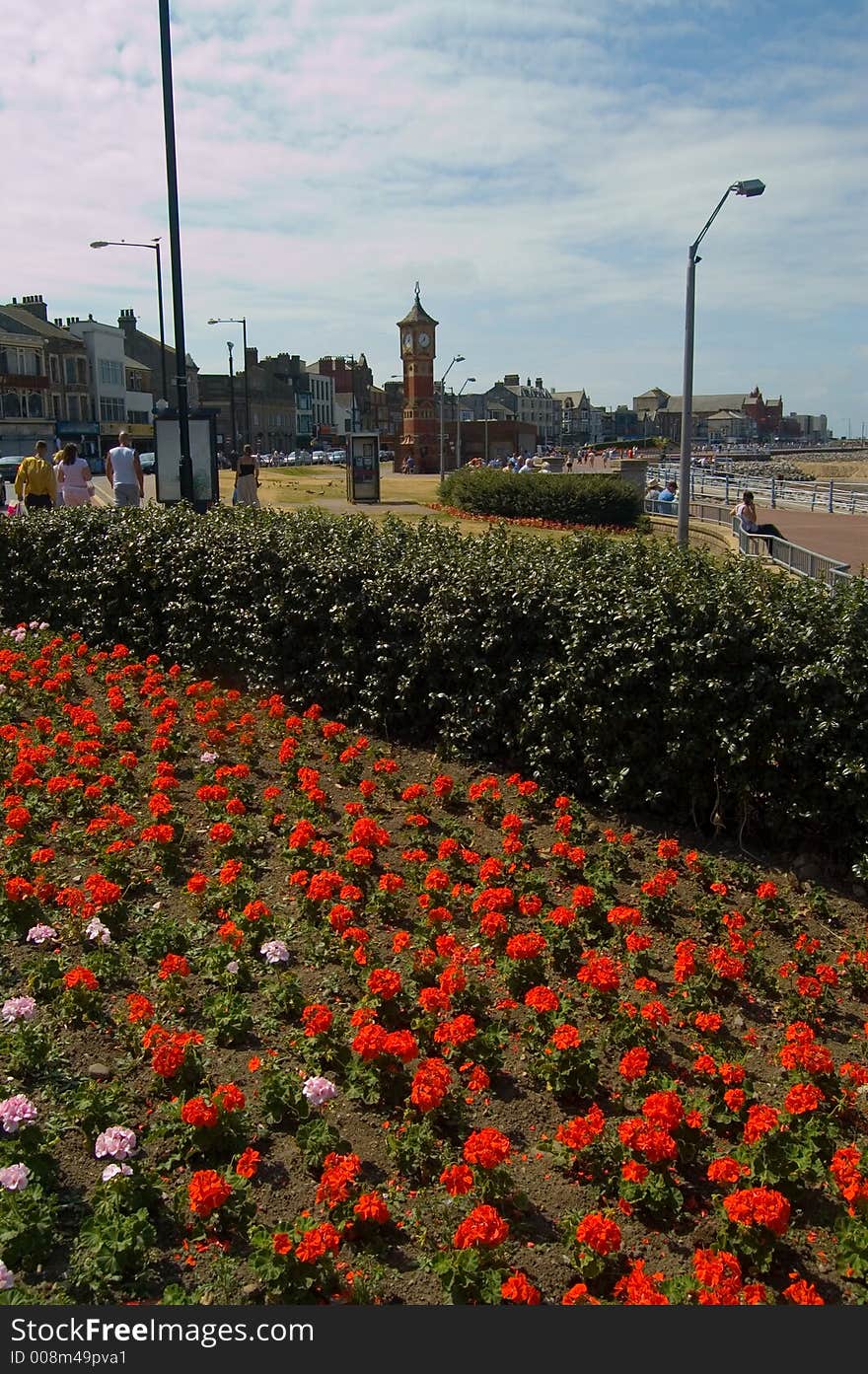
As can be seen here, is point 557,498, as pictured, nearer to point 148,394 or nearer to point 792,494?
point 792,494

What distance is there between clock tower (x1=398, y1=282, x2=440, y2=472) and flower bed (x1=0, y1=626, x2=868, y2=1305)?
250 ft

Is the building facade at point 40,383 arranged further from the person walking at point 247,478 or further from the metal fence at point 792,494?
the person walking at point 247,478

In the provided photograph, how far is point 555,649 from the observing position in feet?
23.5

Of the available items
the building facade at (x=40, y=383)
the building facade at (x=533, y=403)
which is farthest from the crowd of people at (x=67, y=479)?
the building facade at (x=533, y=403)

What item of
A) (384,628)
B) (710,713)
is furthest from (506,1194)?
(384,628)

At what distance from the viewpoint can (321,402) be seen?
429ft

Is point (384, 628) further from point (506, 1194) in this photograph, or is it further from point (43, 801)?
point (506, 1194)

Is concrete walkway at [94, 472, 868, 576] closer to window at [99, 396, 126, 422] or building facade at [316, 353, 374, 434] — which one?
window at [99, 396, 126, 422]

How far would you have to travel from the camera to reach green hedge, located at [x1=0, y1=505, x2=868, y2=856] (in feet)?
20.2

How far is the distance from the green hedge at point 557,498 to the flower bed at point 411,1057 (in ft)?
80.4

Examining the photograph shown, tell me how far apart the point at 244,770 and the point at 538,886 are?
2.30 meters

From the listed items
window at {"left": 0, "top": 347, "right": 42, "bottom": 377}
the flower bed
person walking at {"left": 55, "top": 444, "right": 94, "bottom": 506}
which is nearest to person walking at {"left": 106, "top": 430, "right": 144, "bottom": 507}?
person walking at {"left": 55, "top": 444, "right": 94, "bottom": 506}

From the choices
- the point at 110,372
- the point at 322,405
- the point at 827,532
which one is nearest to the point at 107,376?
the point at 110,372

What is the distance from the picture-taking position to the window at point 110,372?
7912 cm
